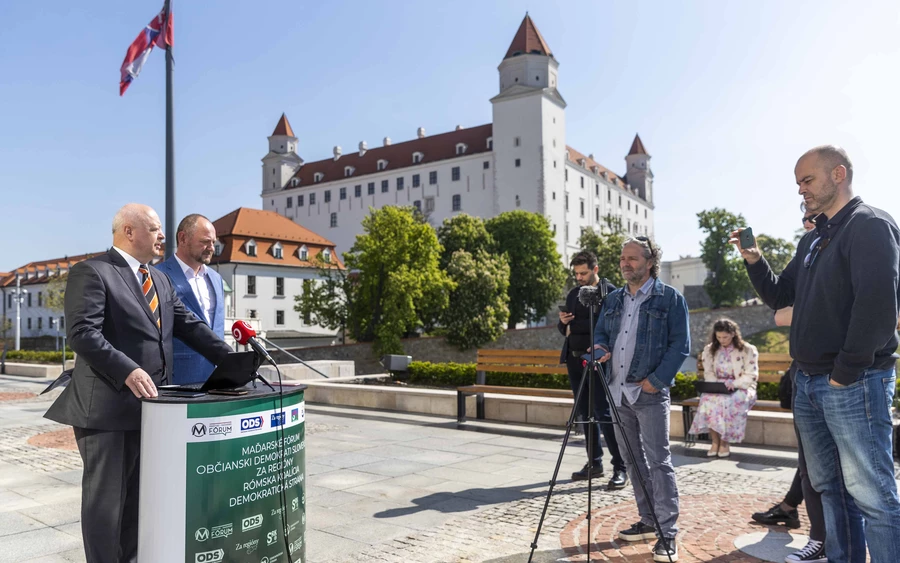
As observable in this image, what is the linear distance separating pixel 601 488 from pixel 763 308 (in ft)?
202

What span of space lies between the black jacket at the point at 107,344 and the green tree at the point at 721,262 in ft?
225

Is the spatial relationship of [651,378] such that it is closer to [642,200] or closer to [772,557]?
[772,557]

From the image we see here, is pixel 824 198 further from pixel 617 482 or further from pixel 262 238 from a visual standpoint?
pixel 262 238

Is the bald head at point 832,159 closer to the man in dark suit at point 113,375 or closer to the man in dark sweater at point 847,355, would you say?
the man in dark sweater at point 847,355

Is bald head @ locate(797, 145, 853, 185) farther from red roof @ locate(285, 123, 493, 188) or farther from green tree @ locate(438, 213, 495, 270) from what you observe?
red roof @ locate(285, 123, 493, 188)

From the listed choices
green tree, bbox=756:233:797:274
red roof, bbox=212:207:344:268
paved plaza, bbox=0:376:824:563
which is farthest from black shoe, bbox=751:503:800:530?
green tree, bbox=756:233:797:274

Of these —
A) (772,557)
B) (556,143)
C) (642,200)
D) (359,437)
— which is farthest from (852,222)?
(642,200)

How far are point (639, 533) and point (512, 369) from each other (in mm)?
5842

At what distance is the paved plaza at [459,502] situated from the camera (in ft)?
15.6

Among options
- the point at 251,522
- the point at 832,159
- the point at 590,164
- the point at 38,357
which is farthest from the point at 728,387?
the point at 590,164

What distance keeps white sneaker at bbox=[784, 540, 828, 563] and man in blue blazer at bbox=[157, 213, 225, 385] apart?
4.10 metres

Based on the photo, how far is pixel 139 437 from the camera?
3723 mm

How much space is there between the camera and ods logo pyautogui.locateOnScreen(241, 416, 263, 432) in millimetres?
3322

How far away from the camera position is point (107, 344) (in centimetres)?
350
